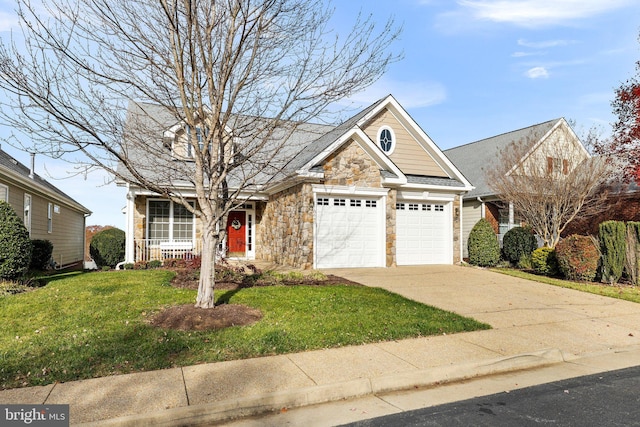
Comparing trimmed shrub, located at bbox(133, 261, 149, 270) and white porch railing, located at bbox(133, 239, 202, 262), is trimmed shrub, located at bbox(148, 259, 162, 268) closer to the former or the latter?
trimmed shrub, located at bbox(133, 261, 149, 270)

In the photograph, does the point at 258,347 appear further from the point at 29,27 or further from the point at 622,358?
the point at 29,27

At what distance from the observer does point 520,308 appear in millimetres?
8695

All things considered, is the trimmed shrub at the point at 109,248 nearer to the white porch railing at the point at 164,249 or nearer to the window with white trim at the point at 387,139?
the white porch railing at the point at 164,249

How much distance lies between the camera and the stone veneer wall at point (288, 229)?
43.6 feet

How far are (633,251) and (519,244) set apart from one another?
4.65 metres

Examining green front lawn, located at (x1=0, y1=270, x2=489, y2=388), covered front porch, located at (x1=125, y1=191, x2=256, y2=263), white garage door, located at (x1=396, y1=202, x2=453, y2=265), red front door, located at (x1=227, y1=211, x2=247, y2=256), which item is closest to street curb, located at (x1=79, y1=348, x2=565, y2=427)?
green front lawn, located at (x1=0, y1=270, x2=489, y2=388)

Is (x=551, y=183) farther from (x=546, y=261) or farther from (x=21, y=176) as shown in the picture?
(x=21, y=176)

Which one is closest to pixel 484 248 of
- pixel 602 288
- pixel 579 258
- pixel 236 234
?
pixel 579 258

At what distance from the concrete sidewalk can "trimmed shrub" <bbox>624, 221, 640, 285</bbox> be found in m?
4.29

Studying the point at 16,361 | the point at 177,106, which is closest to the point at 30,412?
the point at 16,361

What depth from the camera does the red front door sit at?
17219 millimetres

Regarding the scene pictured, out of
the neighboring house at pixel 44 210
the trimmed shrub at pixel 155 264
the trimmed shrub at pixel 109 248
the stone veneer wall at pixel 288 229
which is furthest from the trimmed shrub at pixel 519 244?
the neighboring house at pixel 44 210

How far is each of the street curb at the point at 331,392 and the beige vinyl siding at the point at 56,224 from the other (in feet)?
41.9

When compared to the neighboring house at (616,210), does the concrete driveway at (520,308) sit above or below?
below
